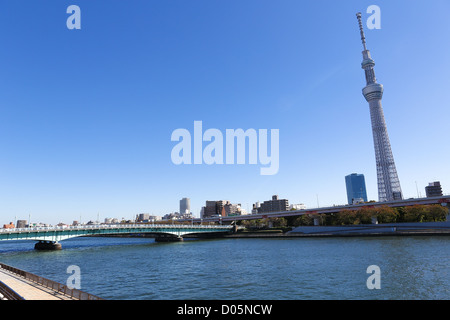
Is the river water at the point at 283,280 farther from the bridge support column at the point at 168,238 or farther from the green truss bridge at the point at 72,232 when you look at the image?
the bridge support column at the point at 168,238

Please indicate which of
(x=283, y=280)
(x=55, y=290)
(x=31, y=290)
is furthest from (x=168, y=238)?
(x=55, y=290)

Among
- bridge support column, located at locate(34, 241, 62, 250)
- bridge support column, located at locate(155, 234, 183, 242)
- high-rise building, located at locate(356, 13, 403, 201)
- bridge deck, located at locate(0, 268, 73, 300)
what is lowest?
bridge support column, located at locate(155, 234, 183, 242)

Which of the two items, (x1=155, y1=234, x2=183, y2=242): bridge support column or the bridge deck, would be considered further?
(x1=155, y1=234, x2=183, y2=242): bridge support column

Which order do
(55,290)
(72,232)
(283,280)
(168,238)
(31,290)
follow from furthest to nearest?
1. (168,238)
2. (72,232)
3. (283,280)
4. (31,290)
5. (55,290)

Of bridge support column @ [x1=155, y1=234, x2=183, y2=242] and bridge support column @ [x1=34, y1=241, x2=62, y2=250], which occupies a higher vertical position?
bridge support column @ [x1=34, y1=241, x2=62, y2=250]

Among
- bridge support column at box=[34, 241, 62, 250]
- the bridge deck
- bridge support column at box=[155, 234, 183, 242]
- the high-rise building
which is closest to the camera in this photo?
the bridge deck

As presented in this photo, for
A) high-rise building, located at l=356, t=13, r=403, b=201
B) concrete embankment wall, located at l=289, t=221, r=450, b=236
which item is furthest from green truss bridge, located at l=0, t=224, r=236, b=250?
high-rise building, located at l=356, t=13, r=403, b=201

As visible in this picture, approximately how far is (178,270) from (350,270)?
21415 mm

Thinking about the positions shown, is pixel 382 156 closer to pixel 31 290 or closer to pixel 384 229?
pixel 384 229

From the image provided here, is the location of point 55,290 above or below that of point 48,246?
above

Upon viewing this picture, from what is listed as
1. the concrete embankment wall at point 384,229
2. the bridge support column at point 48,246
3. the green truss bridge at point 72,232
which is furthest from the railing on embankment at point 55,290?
the concrete embankment wall at point 384,229

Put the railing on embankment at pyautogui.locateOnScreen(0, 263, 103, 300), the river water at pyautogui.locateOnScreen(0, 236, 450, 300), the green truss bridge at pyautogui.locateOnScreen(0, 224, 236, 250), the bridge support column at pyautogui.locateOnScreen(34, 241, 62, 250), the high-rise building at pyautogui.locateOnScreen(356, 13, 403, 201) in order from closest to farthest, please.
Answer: the railing on embankment at pyautogui.locateOnScreen(0, 263, 103, 300)
the river water at pyautogui.locateOnScreen(0, 236, 450, 300)
the green truss bridge at pyautogui.locateOnScreen(0, 224, 236, 250)
the bridge support column at pyautogui.locateOnScreen(34, 241, 62, 250)
the high-rise building at pyautogui.locateOnScreen(356, 13, 403, 201)

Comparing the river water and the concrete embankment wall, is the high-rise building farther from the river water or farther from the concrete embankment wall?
the river water
